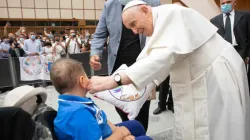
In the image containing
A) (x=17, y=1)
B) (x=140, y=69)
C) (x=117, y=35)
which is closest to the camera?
(x=140, y=69)

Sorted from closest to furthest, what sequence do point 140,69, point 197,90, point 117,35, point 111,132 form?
point 140,69 → point 197,90 → point 111,132 → point 117,35

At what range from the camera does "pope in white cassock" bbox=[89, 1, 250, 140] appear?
4.50 feet

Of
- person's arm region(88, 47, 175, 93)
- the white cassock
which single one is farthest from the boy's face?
the white cassock

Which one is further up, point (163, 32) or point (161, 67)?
point (163, 32)

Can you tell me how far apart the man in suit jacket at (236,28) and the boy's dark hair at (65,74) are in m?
3.28

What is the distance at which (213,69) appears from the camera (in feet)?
4.70

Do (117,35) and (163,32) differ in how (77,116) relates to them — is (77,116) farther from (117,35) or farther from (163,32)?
(117,35)

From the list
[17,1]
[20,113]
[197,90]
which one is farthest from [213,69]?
[17,1]

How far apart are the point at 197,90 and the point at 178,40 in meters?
0.35

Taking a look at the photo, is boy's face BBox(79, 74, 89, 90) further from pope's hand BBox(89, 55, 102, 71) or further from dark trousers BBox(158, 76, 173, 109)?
dark trousers BBox(158, 76, 173, 109)

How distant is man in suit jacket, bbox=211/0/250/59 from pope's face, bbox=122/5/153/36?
2.98 meters

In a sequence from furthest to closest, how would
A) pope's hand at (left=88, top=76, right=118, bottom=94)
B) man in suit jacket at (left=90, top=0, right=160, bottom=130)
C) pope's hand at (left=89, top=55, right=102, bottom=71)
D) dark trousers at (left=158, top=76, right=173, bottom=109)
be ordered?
dark trousers at (left=158, top=76, right=173, bottom=109) → man in suit jacket at (left=90, top=0, right=160, bottom=130) → pope's hand at (left=89, top=55, right=102, bottom=71) → pope's hand at (left=88, top=76, right=118, bottom=94)

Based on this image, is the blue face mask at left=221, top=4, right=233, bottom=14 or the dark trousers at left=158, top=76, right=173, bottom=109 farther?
the blue face mask at left=221, top=4, right=233, bottom=14

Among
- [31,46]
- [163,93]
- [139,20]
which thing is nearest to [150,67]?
[139,20]
